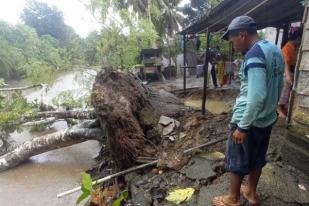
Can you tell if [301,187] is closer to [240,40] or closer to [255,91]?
[255,91]

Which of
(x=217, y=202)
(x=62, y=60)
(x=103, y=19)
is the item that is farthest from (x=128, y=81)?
(x=103, y=19)

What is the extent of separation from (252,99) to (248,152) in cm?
53

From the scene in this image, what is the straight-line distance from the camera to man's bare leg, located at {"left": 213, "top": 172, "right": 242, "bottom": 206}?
7.37 feet

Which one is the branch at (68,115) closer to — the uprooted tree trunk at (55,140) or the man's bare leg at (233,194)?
the uprooted tree trunk at (55,140)

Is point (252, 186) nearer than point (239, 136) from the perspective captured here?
No

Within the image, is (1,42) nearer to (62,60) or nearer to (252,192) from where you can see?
(62,60)

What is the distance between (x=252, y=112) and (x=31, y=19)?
39.2m

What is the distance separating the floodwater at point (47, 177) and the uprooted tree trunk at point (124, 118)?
1.59 metres

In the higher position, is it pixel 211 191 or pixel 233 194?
pixel 233 194

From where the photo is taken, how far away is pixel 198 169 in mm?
3527

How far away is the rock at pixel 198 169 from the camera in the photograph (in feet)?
11.0

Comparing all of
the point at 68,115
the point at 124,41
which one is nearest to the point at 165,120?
the point at 68,115

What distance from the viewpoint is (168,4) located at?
70.1ft

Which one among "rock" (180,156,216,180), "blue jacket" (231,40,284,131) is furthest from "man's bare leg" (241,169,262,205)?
"rock" (180,156,216,180)
